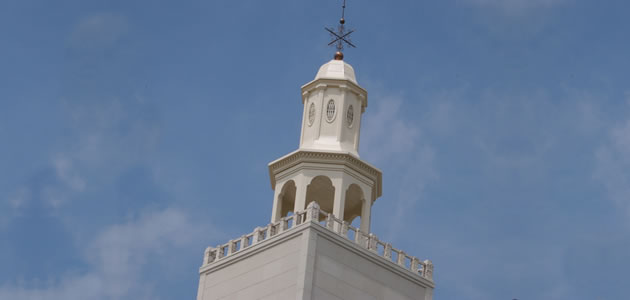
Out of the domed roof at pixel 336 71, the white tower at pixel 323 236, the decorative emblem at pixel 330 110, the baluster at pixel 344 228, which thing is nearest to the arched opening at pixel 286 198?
the white tower at pixel 323 236

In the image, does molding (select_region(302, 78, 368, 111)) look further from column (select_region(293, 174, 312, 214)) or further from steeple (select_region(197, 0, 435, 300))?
column (select_region(293, 174, 312, 214))

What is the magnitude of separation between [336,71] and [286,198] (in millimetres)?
8630

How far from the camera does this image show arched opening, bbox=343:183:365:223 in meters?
82.9

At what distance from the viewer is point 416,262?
80812 mm

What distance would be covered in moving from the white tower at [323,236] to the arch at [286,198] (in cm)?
4

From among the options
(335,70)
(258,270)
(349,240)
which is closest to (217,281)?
(258,270)

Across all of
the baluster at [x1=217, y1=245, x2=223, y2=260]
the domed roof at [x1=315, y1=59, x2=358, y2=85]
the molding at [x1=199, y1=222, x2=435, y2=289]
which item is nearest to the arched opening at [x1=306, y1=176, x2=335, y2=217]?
the molding at [x1=199, y1=222, x2=435, y2=289]

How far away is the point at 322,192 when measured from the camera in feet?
278

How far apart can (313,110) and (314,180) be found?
15.5ft

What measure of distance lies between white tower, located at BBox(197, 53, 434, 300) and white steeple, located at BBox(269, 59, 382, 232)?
6cm

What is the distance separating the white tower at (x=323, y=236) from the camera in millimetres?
75875

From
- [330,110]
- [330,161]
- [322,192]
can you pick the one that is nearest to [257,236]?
[330,161]

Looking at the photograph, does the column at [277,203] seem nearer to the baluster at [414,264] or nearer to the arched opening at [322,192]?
the arched opening at [322,192]

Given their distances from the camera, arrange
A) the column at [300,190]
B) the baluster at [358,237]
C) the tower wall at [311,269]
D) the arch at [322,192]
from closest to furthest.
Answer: the tower wall at [311,269] < the baluster at [358,237] < the column at [300,190] < the arch at [322,192]
